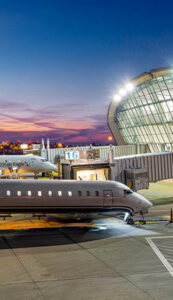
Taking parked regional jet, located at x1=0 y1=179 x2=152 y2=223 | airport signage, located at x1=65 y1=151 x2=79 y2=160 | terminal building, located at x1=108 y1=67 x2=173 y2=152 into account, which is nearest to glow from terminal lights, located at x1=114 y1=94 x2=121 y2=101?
terminal building, located at x1=108 y1=67 x2=173 y2=152

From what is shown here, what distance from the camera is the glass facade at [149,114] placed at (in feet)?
166

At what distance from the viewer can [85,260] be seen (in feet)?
57.2

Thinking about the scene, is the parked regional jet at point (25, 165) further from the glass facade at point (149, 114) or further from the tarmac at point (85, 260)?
the tarmac at point (85, 260)

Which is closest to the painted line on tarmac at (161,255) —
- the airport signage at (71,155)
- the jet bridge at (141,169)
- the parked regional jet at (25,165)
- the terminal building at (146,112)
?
the jet bridge at (141,169)

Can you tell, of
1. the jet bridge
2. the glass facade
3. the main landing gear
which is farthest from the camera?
the glass facade

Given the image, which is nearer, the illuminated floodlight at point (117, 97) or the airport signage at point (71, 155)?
the airport signage at point (71, 155)

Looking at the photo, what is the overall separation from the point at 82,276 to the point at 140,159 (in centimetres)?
Answer: 2369

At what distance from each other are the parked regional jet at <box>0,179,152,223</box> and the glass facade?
92.2 feet

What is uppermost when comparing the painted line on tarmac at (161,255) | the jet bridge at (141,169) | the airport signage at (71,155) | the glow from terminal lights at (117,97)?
the glow from terminal lights at (117,97)

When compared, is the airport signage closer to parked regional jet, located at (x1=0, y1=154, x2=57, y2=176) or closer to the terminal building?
parked regional jet, located at (x1=0, y1=154, x2=57, y2=176)

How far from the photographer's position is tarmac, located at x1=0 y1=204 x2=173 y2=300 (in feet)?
44.4

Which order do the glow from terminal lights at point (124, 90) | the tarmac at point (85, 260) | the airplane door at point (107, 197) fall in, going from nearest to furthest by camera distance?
the tarmac at point (85, 260) → the airplane door at point (107, 197) → the glow from terminal lights at point (124, 90)

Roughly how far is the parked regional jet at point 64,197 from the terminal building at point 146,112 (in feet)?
89.2

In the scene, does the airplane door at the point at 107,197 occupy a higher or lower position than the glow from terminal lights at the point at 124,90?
lower
